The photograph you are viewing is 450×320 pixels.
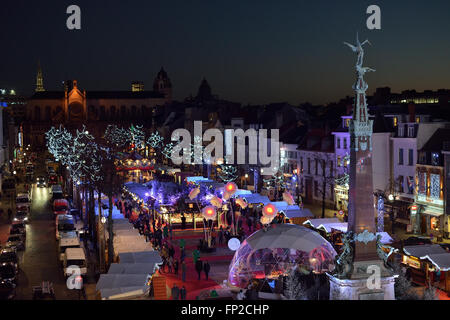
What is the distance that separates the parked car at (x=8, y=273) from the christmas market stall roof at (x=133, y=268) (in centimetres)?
563

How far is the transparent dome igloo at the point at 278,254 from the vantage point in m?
26.8

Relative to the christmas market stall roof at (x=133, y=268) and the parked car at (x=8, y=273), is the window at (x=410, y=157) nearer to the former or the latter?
the christmas market stall roof at (x=133, y=268)

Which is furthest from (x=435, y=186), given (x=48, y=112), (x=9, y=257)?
(x=48, y=112)

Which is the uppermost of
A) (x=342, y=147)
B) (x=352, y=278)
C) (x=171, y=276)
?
(x=342, y=147)

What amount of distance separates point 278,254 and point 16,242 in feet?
55.5

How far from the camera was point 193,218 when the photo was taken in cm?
4316

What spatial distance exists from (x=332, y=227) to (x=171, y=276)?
9.49m

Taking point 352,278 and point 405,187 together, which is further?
point 405,187

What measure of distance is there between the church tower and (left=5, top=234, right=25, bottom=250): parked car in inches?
5530

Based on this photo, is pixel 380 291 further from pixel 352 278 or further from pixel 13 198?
pixel 13 198

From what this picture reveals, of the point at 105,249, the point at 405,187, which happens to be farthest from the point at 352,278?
the point at 405,187

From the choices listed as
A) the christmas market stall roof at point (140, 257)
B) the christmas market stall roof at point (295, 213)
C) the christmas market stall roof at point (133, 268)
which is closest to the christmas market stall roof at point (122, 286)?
the christmas market stall roof at point (133, 268)

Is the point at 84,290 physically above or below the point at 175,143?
below
